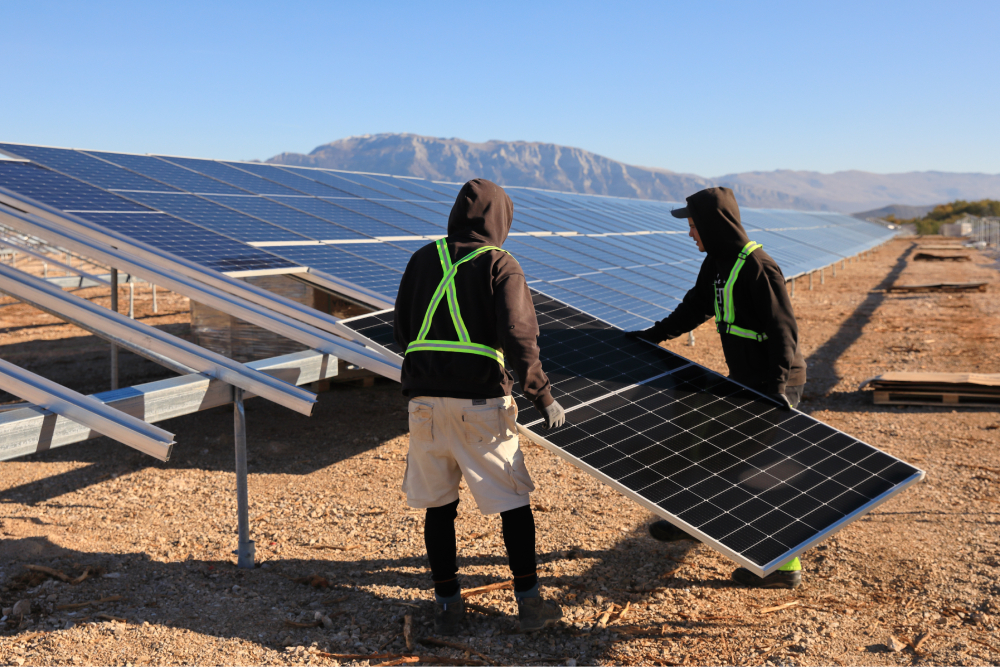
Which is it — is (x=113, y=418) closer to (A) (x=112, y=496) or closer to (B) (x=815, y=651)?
(A) (x=112, y=496)

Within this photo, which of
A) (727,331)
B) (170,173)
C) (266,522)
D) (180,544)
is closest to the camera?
(727,331)

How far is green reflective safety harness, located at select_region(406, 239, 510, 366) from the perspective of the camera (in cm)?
395

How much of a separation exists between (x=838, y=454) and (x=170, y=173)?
1011 centimetres

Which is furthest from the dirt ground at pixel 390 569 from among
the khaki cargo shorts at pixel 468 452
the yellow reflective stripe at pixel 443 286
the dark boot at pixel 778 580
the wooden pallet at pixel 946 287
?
the wooden pallet at pixel 946 287

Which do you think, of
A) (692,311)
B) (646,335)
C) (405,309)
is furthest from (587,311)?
(405,309)

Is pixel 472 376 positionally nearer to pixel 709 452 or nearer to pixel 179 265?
pixel 709 452

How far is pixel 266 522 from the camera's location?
6.29 meters

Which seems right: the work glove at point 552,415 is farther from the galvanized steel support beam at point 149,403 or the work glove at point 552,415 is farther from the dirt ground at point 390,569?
the galvanized steel support beam at point 149,403

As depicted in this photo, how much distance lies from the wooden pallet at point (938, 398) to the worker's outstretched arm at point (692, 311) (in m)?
6.20

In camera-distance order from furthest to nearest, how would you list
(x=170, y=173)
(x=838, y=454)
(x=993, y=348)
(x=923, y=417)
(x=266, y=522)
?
(x=993, y=348)
(x=170, y=173)
(x=923, y=417)
(x=266, y=522)
(x=838, y=454)

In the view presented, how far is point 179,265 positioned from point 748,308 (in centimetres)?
492

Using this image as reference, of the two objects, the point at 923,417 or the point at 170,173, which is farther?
the point at 170,173

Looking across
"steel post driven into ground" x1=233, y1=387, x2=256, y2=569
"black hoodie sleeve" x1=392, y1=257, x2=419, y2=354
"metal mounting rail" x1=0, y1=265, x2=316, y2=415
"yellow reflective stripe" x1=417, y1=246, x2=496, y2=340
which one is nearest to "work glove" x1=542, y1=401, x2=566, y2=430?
Result: "yellow reflective stripe" x1=417, y1=246, x2=496, y2=340

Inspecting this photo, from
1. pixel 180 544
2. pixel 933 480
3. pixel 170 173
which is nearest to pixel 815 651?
pixel 933 480
